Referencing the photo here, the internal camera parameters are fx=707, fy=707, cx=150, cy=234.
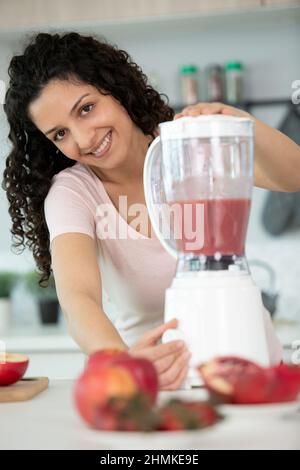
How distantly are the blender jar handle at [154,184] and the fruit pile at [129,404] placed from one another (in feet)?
1.10

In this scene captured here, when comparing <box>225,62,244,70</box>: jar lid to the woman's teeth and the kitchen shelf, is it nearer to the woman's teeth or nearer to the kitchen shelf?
the kitchen shelf

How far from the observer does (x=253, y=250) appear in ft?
8.24

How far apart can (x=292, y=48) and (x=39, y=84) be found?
1588 millimetres

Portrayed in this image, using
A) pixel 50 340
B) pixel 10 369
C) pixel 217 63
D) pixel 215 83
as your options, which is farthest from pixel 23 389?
pixel 217 63

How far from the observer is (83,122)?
1.06 meters

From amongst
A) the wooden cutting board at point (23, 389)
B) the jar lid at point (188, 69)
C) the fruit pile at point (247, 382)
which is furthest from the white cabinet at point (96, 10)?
the fruit pile at point (247, 382)

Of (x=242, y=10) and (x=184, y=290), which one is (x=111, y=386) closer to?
(x=184, y=290)

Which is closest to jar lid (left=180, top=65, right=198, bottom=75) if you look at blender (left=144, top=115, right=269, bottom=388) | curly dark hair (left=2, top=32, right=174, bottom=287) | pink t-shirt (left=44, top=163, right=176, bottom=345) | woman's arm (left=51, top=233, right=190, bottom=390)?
curly dark hair (left=2, top=32, right=174, bottom=287)

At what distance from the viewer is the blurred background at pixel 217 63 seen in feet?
7.68

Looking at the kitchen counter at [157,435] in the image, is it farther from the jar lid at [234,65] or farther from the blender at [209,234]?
the jar lid at [234,65]

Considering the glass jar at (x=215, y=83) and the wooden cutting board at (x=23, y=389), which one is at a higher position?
the glass jar at (x=215, y=83)

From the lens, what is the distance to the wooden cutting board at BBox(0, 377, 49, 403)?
2.60 feet

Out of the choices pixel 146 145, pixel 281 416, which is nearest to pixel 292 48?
pixel 146 145

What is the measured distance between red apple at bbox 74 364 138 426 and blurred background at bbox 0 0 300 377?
5.94 ft
